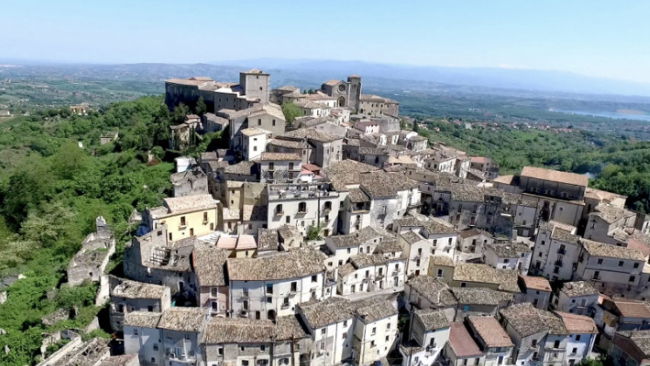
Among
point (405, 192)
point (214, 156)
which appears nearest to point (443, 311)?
point (405, 192)

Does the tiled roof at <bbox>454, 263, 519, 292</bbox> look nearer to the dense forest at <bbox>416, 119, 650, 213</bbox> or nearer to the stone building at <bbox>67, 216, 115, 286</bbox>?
the stone building at <bbox>67, 216, 115, 286</bbox>

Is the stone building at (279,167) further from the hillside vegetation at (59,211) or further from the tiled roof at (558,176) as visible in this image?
the tiled roof at (558,176)

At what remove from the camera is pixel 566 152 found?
12712 cm

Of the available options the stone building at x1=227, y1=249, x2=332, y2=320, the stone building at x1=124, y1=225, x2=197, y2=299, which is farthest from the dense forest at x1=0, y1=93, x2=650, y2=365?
the stone building at x1=227, y1=249, x2=332, y2=320

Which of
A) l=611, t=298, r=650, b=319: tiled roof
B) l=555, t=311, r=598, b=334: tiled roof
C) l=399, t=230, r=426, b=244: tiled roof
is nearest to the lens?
l=555, t=311, r=598, b=334: tiled roof

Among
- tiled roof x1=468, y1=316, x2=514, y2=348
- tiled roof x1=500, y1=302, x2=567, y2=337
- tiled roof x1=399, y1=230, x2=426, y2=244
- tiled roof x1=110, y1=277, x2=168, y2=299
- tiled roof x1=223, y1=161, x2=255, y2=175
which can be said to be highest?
tiled roof x1=223, y1=161, x2=255, y2=175

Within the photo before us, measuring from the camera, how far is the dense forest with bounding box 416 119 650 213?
63656mm

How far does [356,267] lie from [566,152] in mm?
117266

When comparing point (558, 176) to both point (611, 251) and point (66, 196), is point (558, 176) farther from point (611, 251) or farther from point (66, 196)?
point (66, 196)

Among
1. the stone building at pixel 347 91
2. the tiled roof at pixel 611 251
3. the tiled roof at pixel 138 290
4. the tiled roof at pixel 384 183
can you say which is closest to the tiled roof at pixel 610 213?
the tiled roof at pixel 611 251

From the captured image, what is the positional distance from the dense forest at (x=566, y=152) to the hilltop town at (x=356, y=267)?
56.5ft

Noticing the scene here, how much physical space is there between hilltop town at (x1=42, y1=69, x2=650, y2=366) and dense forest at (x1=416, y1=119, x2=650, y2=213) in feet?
56.5

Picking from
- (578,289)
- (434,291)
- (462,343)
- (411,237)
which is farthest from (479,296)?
(578,289)

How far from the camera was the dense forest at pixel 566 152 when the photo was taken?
6366 centimetres
